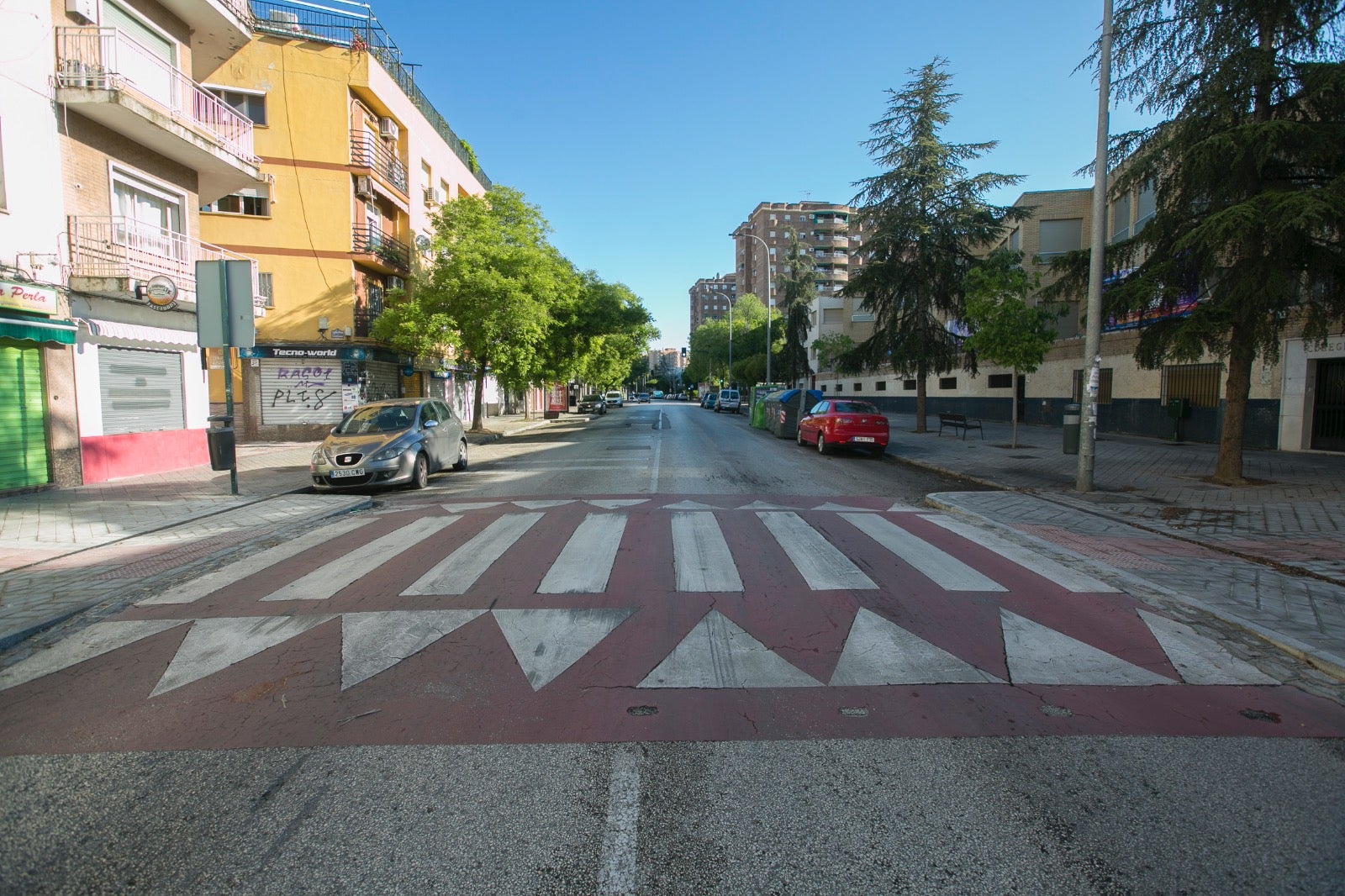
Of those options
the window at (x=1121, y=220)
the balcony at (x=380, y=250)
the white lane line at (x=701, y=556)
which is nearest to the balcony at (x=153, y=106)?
the balcony at (x=380, y=250)

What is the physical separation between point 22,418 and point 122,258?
3240 mm

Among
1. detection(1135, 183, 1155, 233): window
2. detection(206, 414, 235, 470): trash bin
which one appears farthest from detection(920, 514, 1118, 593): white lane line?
detection(1135, 183, 1155, 233): window

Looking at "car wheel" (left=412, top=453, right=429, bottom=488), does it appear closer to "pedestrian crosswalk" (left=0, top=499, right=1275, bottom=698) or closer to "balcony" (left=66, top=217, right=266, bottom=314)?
"balcony" (left=66, top=217, right=266, bottom=314)

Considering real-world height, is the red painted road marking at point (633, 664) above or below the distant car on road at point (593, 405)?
below

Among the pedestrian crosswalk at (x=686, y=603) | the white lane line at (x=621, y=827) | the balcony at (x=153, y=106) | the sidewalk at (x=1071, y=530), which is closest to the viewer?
the white lane line at (x=621, y=827)

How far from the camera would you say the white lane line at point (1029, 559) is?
595cm

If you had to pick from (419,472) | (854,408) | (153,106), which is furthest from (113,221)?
(854,408)

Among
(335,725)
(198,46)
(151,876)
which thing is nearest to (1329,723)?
(335,725)

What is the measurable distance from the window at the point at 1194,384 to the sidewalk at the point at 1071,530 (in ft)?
14.4

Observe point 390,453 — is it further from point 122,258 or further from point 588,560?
point 588,560

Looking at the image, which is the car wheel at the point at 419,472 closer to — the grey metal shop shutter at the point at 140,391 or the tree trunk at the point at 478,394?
the grey metal shop shutter at the point at 140,391

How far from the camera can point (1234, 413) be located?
11.4m

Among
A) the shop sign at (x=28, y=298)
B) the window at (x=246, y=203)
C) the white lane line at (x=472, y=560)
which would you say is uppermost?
the window at (x=246, y=203)

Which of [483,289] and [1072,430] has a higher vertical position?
[483,289]
